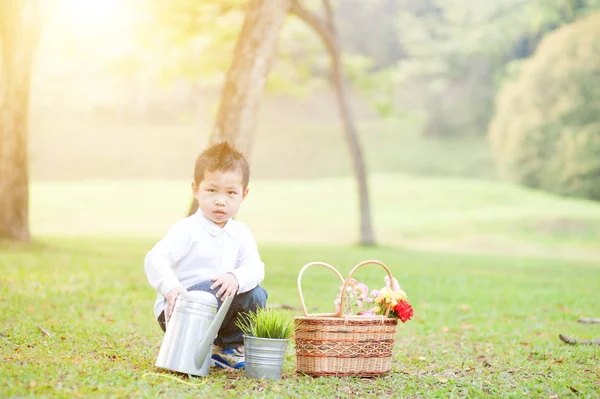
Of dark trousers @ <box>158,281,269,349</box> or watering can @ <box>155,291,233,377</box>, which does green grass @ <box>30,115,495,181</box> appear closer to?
dark trousers @ <box>158,281,269,349</box>

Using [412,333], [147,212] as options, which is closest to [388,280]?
[412,333]

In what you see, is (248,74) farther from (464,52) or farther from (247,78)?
(464,52)

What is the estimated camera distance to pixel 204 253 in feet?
13.8

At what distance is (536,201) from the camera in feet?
96.9

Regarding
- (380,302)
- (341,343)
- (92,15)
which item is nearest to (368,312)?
(380,302)

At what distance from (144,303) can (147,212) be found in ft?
66.8

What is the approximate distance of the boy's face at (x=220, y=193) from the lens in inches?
165

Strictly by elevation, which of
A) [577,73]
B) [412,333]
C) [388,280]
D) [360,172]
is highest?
[577,73]

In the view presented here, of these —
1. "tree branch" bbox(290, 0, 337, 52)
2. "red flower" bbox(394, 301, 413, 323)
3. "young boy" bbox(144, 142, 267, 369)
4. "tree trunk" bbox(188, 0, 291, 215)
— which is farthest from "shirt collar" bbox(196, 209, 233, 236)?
"tree branch" bbox(290, 0, 337, 52)

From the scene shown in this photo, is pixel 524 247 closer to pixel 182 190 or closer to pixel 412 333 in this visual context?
pixel 182 190

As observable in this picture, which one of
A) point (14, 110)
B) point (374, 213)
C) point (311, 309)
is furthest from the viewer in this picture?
point (374, 213)

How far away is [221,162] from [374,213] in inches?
989

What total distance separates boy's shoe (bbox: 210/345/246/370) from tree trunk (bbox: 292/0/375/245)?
38.5ft

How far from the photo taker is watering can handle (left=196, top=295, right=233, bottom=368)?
12.7ft
